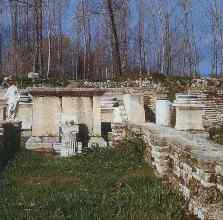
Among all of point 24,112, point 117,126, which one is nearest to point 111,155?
point 117,126

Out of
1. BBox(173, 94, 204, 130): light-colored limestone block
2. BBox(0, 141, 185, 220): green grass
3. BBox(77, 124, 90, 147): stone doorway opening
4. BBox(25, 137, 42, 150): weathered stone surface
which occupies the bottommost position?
BBox(0, 141, 185, 220): green grass

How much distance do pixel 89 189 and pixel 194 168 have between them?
2016 mm

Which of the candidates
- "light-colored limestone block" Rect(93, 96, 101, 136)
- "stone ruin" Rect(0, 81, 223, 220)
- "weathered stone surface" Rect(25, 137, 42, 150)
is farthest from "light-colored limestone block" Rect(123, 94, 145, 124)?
"weathered stone surface" Rect(25, 137, 42, 150)

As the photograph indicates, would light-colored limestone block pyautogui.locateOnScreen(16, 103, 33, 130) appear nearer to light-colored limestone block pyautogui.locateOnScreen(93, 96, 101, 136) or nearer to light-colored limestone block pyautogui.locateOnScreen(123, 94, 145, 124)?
light-colored limestone block pyautogui.locateOnScreen(93, 96, 101, 136)

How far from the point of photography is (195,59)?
4097cm

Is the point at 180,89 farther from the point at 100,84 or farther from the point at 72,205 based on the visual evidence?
the point at 72,205

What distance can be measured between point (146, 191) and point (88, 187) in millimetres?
982

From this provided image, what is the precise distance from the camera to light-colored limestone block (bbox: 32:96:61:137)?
12859mm

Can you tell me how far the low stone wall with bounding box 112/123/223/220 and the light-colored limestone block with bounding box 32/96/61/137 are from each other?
476 centimetres

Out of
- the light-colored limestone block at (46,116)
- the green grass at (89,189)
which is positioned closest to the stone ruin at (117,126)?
the light-colored limestone block at (46,116)

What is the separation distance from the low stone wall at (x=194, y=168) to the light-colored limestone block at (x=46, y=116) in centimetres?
476

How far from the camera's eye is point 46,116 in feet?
42.4

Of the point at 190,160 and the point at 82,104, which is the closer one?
the point at 190,160

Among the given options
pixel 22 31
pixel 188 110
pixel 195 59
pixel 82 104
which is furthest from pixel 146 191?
pixel 195 59
